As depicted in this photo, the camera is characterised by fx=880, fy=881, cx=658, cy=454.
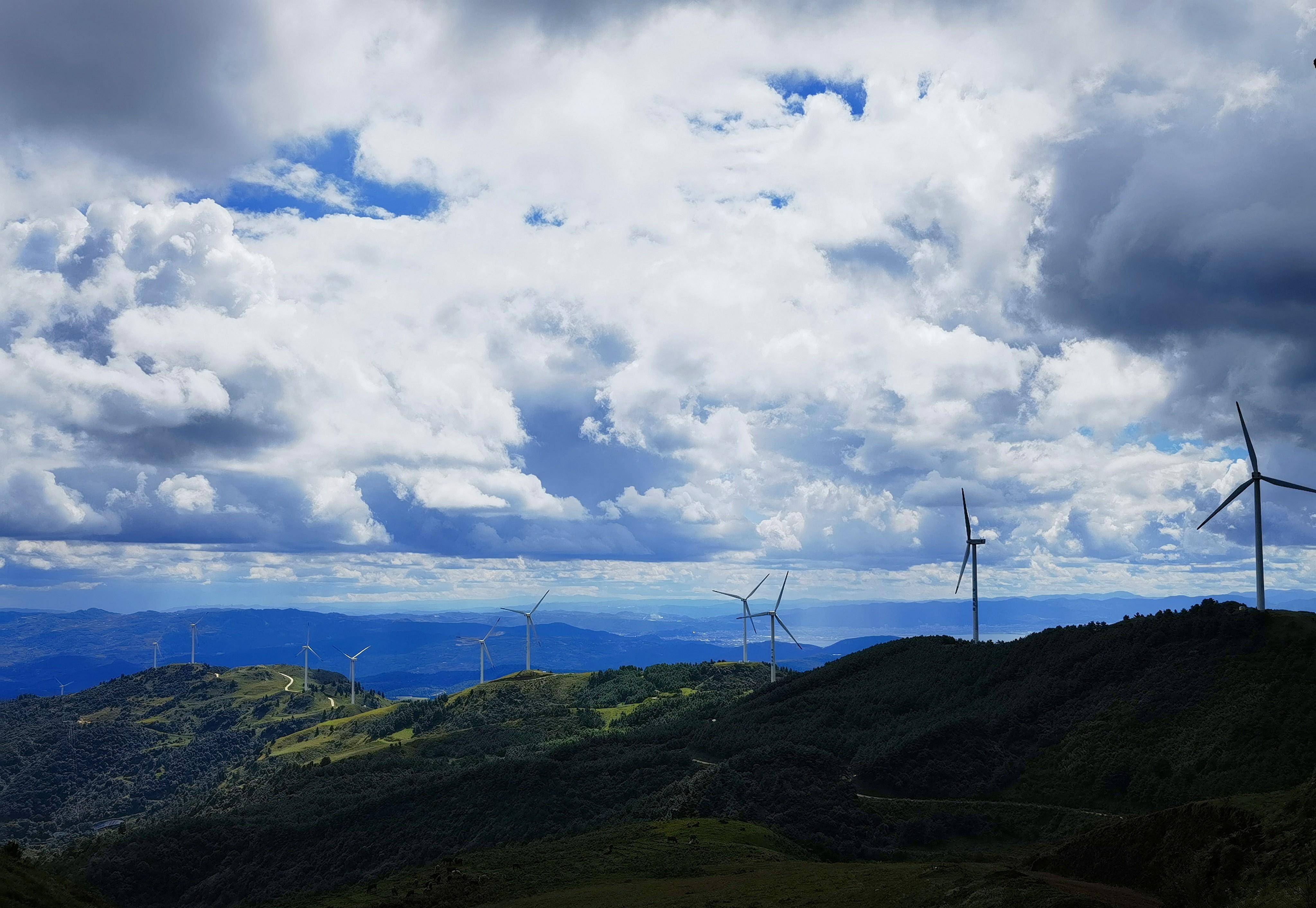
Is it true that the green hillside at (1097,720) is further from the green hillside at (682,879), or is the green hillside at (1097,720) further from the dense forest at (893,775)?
the green hillside at (682,879)

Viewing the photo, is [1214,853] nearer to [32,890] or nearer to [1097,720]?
[32,890]

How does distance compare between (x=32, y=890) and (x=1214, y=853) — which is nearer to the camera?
(x=32, y=890)

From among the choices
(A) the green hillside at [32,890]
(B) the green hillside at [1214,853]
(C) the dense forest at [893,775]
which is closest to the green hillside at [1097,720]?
(C) the dense forest at [893,775]

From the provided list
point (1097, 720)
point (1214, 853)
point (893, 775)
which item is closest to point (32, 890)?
point (1214, 853)

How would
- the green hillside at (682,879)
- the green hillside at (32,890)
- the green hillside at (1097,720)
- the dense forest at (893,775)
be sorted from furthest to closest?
the dense forest at (893,775) → the green hillside at (1097,720) → the green hillside at (682,879) → the green hillside at (32,890)

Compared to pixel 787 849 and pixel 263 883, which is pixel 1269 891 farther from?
pixel 263 883

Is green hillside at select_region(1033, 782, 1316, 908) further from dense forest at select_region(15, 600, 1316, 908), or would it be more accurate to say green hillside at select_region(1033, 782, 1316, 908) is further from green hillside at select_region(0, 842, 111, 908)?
green hillside at select_region(0, 842, 111, 908)

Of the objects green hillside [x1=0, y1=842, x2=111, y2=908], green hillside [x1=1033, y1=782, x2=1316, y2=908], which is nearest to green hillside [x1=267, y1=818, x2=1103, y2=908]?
green hillside [x1=1033, y1=782, x2=1316, y2=908]

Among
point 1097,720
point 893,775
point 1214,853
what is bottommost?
point 893,775

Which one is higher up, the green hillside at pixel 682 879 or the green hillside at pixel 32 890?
the green hillside at pixel 32 890
